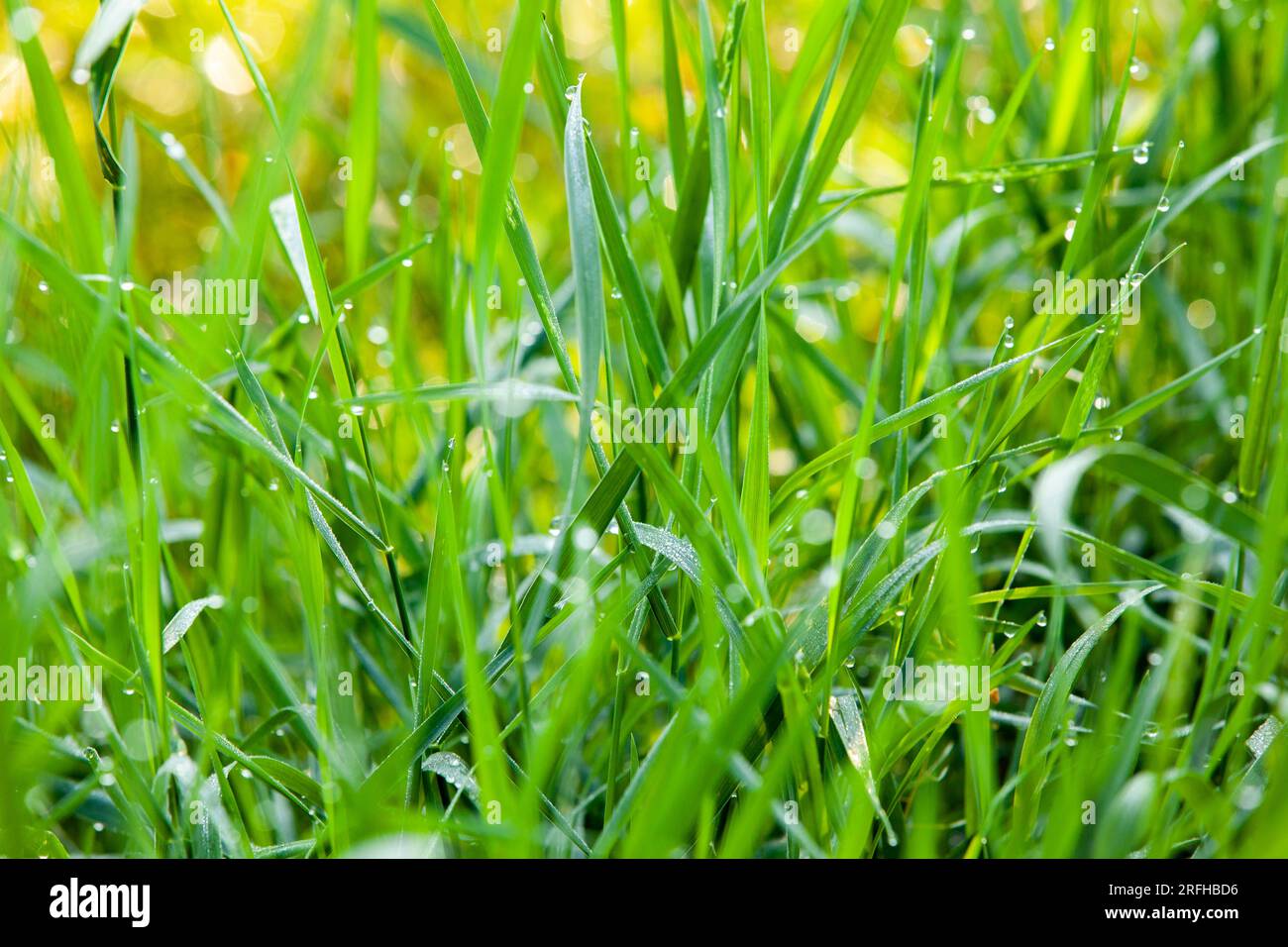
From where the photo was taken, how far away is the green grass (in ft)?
1.13

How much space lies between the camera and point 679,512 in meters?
0.35

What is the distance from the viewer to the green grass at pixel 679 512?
344 mm

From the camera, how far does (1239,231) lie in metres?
0.67

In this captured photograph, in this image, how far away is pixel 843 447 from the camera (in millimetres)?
386

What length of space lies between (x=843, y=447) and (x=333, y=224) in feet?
2.74
